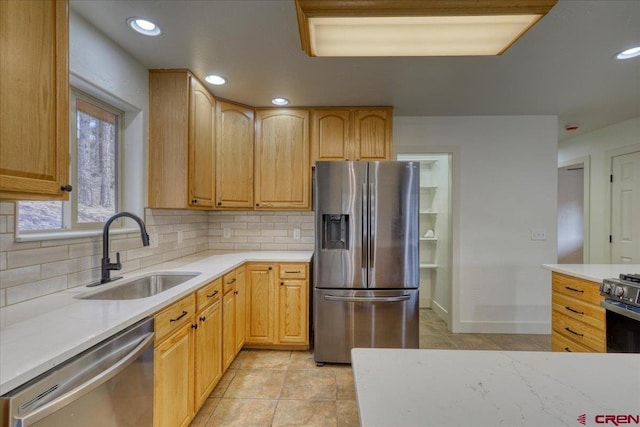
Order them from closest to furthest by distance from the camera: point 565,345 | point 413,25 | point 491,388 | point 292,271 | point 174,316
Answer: point 491,388
point 413,25
point 174,316
point 565,345
point 292,271

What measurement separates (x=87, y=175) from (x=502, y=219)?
12.3 feet

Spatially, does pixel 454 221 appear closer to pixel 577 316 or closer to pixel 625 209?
pixel 577 316

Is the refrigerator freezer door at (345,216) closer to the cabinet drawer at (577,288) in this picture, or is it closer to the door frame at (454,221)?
the door frame at (454,221)

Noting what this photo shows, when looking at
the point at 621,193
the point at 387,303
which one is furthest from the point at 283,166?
the point at 621,193

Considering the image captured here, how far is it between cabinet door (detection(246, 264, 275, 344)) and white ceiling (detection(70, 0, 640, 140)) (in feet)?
5.34

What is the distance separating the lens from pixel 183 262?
8.04 feet

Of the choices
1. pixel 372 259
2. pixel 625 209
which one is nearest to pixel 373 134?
pixel 372 259

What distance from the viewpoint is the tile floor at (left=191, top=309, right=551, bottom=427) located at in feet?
6.13

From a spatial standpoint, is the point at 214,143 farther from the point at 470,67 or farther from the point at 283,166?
the point at 470,67

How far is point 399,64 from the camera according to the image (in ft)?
6.98

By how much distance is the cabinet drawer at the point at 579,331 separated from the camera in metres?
1.79

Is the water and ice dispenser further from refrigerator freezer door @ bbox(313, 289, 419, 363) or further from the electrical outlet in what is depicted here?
the electrical outlet

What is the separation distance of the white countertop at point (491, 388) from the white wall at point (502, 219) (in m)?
2.60

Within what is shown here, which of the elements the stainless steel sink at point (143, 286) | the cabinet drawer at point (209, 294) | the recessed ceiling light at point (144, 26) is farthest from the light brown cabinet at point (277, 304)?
the recessed ceiling light at point (144, 26)
